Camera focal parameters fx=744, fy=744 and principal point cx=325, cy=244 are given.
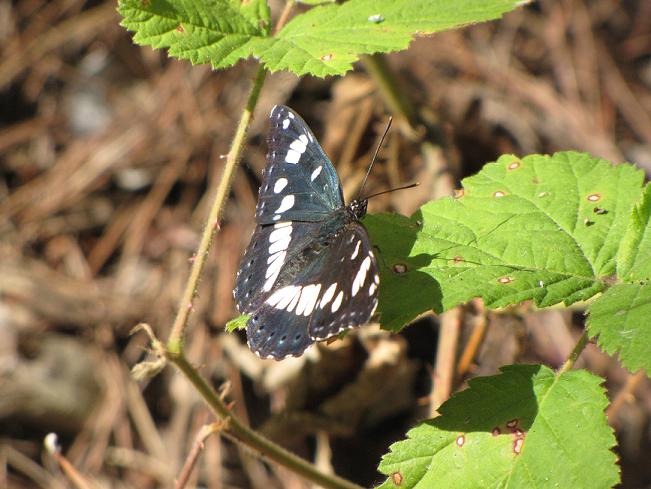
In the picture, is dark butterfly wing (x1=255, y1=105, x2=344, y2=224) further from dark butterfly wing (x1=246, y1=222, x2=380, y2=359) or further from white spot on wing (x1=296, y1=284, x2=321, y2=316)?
white spot on wing (x1=296, y1=284, x2=321, y2=316)

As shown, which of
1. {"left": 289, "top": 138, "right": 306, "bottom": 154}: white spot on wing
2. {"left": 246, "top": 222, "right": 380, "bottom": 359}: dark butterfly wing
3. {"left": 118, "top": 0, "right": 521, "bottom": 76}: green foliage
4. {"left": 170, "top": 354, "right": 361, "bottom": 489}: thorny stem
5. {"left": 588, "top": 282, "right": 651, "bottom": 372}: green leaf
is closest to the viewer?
{"left": 588, "top": 282, "right": 651, "bottom": 372}: green leaf

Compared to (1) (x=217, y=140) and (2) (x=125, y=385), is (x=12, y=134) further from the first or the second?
(2) (x=125, y=385)

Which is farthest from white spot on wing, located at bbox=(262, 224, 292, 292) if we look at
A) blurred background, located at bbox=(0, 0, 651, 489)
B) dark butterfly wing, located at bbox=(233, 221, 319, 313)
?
blurred background, located at bbox=(0, 0, 651, 489)

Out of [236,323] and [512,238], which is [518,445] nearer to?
[512,238]

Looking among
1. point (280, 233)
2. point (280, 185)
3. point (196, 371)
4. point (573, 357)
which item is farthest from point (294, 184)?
point (573, 357)

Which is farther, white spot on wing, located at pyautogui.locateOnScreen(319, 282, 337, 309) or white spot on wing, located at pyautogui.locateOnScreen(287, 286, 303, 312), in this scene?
white spot on wing, located at pyautogui.locateOnScreen(287, 286, 303, 312)

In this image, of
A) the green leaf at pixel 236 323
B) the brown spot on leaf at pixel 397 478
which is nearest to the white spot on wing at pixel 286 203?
the green leaf at pixel 236 323

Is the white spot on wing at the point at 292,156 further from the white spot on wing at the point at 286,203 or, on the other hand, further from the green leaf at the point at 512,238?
the green leaf at the point at 512,238
